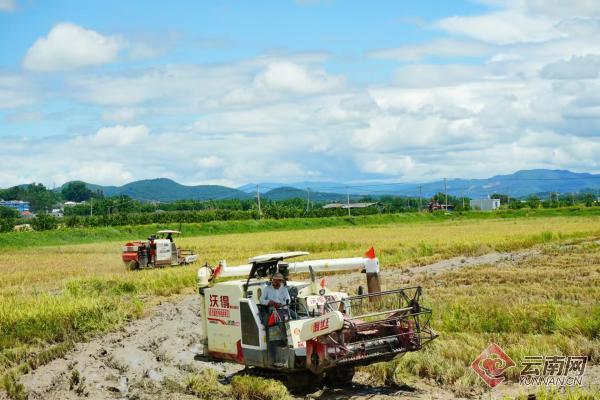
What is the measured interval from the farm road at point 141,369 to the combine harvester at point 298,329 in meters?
0.74

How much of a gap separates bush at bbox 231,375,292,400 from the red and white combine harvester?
23938 mm

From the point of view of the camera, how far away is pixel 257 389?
12539 mm

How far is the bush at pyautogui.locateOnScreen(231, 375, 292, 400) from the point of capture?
12.3m

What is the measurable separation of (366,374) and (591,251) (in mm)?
22992

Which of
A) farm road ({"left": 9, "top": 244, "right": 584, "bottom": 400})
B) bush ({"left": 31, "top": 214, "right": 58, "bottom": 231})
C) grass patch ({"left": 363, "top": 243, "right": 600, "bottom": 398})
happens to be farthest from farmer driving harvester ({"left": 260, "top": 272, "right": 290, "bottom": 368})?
bush ({"left": 31, "top": 214, "right": 58, "bottom": 231})

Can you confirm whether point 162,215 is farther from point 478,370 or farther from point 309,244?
point 478,370

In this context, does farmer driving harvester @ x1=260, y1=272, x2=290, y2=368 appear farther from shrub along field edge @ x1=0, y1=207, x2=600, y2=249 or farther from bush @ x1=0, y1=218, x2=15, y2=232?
bush @ x1=0, y1=218, x2=15, y2=232

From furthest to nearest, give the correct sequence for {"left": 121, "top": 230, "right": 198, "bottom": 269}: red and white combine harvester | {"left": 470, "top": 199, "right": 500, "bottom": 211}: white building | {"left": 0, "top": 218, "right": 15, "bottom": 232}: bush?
{"left": 470, "top": 199, "right": 500, "bottom": 211}: white building → {"left": 0, "top": 218, "right": 15, "bottom": 232}: bush → {"left": 121, "top": 230, "right": 198, "bottom": 269}: red and white combine harvester

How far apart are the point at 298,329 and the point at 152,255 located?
2482 centimetres

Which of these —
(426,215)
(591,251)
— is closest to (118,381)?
(591,251)

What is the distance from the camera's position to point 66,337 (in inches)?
681

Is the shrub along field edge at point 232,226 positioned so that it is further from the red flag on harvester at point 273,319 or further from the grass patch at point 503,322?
the red flag on harvester at point 273,319

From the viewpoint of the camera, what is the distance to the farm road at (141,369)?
13211 mm

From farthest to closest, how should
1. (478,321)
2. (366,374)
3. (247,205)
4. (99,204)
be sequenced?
(247,205) < (99,204) < (478,321) < (366,374)
